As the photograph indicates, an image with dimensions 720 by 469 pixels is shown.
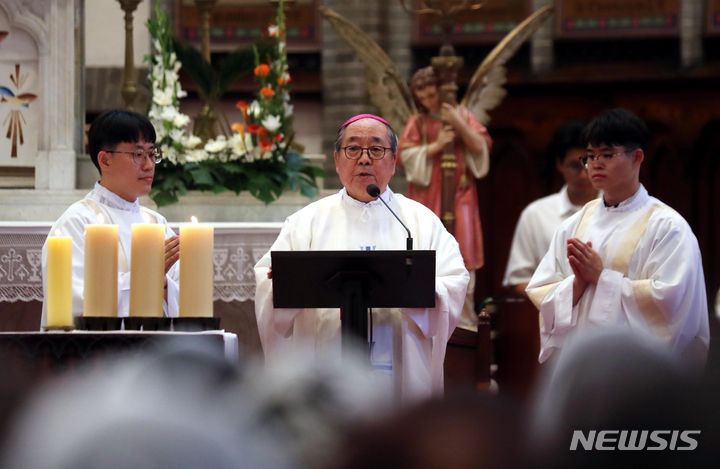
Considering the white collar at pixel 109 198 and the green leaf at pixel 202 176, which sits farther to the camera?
the green leaf at pixel 202 176

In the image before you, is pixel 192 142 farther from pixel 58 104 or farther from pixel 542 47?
pixel 542 47

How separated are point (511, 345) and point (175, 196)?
217 cm

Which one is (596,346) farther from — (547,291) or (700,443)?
(547,291)

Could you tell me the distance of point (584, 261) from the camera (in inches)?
167

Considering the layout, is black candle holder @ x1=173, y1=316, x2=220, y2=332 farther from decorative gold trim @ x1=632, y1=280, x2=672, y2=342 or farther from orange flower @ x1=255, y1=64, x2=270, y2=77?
orange flower @ x1=255, y1=64, x2=270, y2=77

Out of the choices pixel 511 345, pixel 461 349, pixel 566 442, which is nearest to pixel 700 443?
pixel 566 442

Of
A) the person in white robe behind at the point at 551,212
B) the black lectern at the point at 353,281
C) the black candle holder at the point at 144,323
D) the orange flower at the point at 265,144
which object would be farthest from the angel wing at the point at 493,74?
the black candle holder at the point at 144,323

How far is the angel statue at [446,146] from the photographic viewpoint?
738 centimetres

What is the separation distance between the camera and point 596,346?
2.93 feet

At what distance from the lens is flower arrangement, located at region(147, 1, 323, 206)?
237 inches

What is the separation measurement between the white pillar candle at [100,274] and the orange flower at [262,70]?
10.3ft

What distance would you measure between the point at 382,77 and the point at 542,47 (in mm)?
4293

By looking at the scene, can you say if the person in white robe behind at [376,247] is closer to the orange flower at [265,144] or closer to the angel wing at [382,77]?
the orange flower at [265,144]

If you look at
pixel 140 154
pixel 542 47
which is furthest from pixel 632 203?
pixel 542 47
